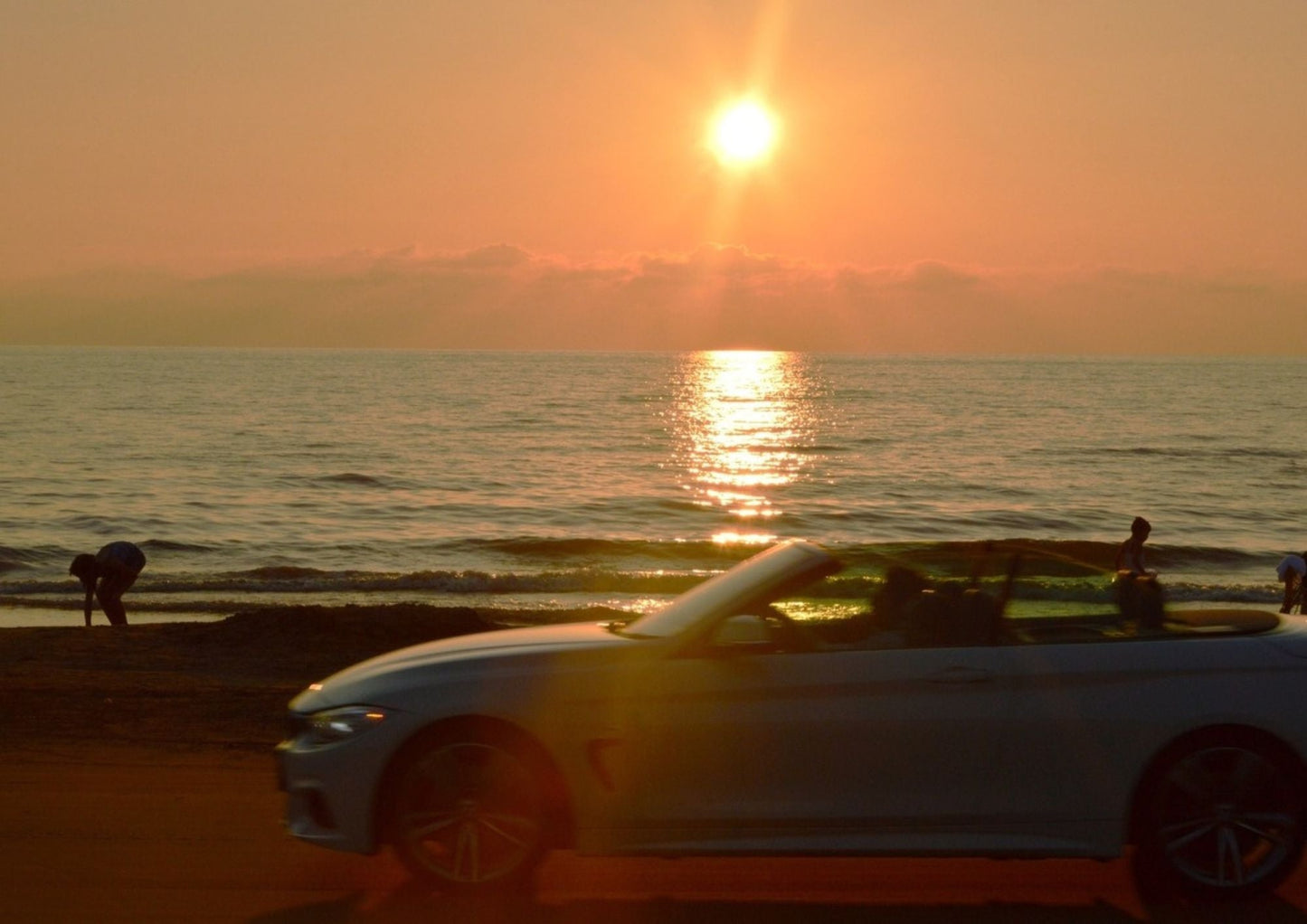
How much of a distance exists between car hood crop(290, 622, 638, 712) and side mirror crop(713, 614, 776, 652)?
35 centimetres

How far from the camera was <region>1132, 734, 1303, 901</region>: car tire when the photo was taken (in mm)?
5512

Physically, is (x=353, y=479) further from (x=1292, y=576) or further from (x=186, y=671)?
(x=186, y=671)

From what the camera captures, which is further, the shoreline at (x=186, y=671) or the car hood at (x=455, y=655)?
the shoreline at (x=186, y=671)

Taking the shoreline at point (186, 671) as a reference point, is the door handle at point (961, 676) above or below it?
above

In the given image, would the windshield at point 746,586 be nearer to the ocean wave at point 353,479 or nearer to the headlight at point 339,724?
the headlight at point 339,724

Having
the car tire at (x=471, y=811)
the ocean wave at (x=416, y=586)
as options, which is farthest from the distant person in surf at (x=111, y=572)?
the car tire at (x=471, y=811)

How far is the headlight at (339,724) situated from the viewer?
5.57 meters

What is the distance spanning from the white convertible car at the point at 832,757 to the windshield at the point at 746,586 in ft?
0.46

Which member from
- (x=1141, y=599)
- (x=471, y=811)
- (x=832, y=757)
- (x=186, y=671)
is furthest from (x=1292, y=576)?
(x=471, y=811)

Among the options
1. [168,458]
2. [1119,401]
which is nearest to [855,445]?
[168,458]

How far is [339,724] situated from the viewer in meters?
5.61

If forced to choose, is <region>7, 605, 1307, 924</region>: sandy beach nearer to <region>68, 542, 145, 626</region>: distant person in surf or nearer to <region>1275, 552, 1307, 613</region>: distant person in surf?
<region>68, 542, 145, 626</region>: distant person in surf

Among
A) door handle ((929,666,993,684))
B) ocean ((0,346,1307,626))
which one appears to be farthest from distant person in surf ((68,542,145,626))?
door handle ((929,666,993,684))

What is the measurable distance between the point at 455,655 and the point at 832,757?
1.46 metres
